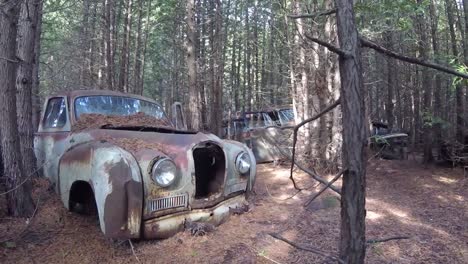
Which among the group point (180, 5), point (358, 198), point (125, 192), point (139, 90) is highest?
point (180, 5)

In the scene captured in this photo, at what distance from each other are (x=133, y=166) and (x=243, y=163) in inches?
75.2

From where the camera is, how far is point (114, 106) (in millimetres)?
6305

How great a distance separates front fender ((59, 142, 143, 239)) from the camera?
13.4 feet

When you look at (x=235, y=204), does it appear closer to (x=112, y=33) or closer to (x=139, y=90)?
(x=112, y=33)

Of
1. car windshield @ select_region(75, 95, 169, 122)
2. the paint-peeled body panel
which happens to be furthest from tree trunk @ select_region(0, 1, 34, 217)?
the paint-peeled body panel

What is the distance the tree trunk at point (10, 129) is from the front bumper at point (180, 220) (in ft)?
6.47

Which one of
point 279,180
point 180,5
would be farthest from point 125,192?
point 180,5

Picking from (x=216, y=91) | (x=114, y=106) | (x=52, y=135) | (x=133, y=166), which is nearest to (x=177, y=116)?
(x=114, y=106)

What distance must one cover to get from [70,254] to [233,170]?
7.58 ft

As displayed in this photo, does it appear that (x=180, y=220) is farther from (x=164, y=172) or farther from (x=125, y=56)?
(x=125, y=56)

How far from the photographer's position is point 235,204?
18.7 ft

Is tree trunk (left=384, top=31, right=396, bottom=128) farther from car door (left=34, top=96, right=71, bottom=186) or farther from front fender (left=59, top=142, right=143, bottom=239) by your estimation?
front fender (left=59, top=142, right=143, bottom=239)

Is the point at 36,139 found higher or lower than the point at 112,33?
lower

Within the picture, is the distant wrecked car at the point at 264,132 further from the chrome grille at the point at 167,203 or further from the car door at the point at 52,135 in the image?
the chrome grille at the point at 167,203
